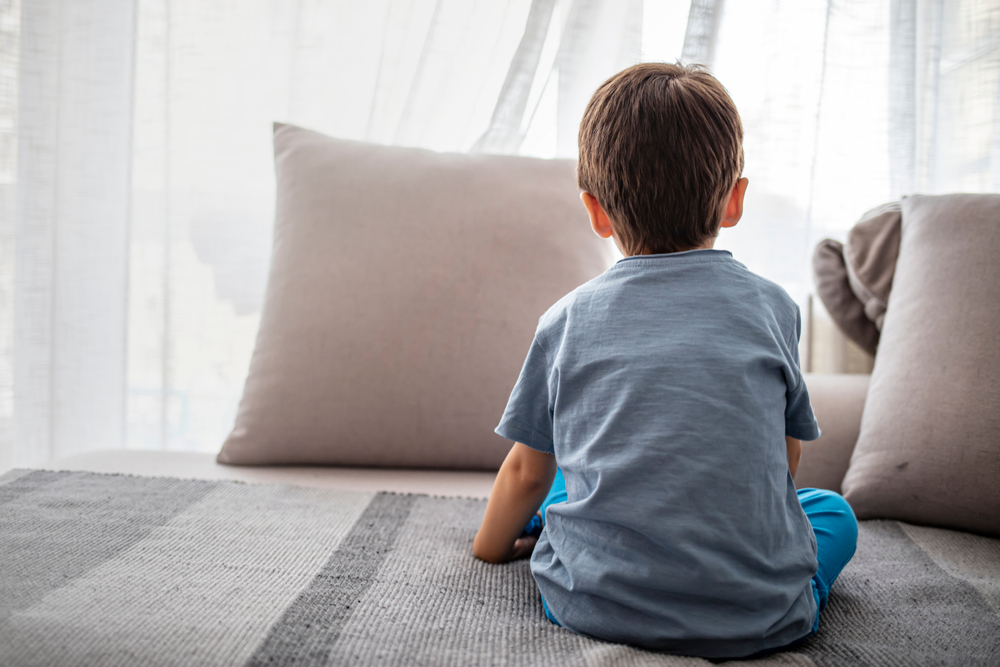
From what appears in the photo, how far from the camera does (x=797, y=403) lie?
614 mm

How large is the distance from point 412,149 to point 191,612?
871mm

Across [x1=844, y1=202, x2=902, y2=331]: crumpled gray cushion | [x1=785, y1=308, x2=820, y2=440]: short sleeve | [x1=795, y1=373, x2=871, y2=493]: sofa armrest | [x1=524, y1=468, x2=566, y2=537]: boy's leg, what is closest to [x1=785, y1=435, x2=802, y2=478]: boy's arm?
[x1=785, y1=308, x2=820, y2=440]: short sleeve

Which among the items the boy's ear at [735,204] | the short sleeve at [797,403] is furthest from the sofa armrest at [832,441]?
the boy's ear at [735,204]

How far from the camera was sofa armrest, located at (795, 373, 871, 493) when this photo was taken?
3.26ft

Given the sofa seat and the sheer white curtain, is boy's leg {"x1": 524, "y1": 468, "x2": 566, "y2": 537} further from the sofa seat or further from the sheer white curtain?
the sheer white curtain

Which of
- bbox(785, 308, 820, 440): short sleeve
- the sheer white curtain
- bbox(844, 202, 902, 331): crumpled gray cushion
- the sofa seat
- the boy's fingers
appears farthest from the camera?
the sheer white curtain

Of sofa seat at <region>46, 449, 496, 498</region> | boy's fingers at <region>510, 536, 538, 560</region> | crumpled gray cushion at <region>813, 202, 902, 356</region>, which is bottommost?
sofa seat at <region>46, 449, 496, 498</region>

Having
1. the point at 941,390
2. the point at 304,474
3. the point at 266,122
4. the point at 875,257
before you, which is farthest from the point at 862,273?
the point at 266,122

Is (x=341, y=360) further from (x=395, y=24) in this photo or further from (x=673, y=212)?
(x=395, y=24)

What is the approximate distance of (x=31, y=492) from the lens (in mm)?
852

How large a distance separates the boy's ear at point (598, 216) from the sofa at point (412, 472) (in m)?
0.38

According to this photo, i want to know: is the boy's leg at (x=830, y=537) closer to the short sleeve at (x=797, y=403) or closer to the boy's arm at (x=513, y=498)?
the short sleeve at (x=797, y=403)

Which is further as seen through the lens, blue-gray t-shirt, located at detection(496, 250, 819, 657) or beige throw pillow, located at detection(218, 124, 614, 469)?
beige throw pillow, located at detection(218, 124, 614, 469)

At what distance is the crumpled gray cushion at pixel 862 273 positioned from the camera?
111 centimetres
